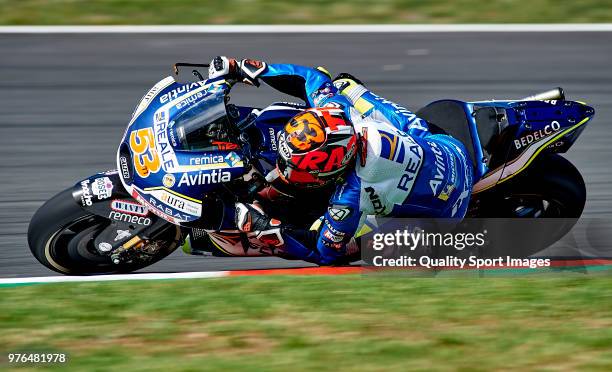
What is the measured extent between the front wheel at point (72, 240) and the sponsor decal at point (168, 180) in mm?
571

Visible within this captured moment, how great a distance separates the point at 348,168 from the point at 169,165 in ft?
3.47

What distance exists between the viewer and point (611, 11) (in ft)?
33.4

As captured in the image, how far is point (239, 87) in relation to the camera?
892 centimetres

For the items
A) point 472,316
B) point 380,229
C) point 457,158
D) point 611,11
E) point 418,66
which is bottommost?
point 472,316

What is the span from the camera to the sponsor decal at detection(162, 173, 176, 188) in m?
5.53

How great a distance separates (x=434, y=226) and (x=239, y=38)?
13.7 feet

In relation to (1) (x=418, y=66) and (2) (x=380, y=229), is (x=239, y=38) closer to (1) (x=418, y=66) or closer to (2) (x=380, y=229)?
(1) (x=418, y=66)

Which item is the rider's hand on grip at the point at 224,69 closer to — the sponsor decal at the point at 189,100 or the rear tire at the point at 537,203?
the sponsor decal at the point at 189,100

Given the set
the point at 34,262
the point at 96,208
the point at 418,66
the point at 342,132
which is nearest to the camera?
the point at 342,132

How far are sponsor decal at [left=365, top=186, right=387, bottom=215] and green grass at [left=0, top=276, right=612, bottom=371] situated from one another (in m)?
0.57

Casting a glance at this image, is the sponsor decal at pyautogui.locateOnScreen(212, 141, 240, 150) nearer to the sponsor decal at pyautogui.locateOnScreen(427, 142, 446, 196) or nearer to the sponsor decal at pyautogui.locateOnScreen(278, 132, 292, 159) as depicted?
the sponsor decal at pyautogui.locateOnScreen(278, 132, 292, 159)

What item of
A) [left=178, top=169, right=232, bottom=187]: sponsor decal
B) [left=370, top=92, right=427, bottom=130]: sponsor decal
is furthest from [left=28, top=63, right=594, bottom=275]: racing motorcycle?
[left=370, top=92, right=427, bottom=130]: sponsor decal

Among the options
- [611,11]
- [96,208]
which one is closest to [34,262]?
[96,208]
